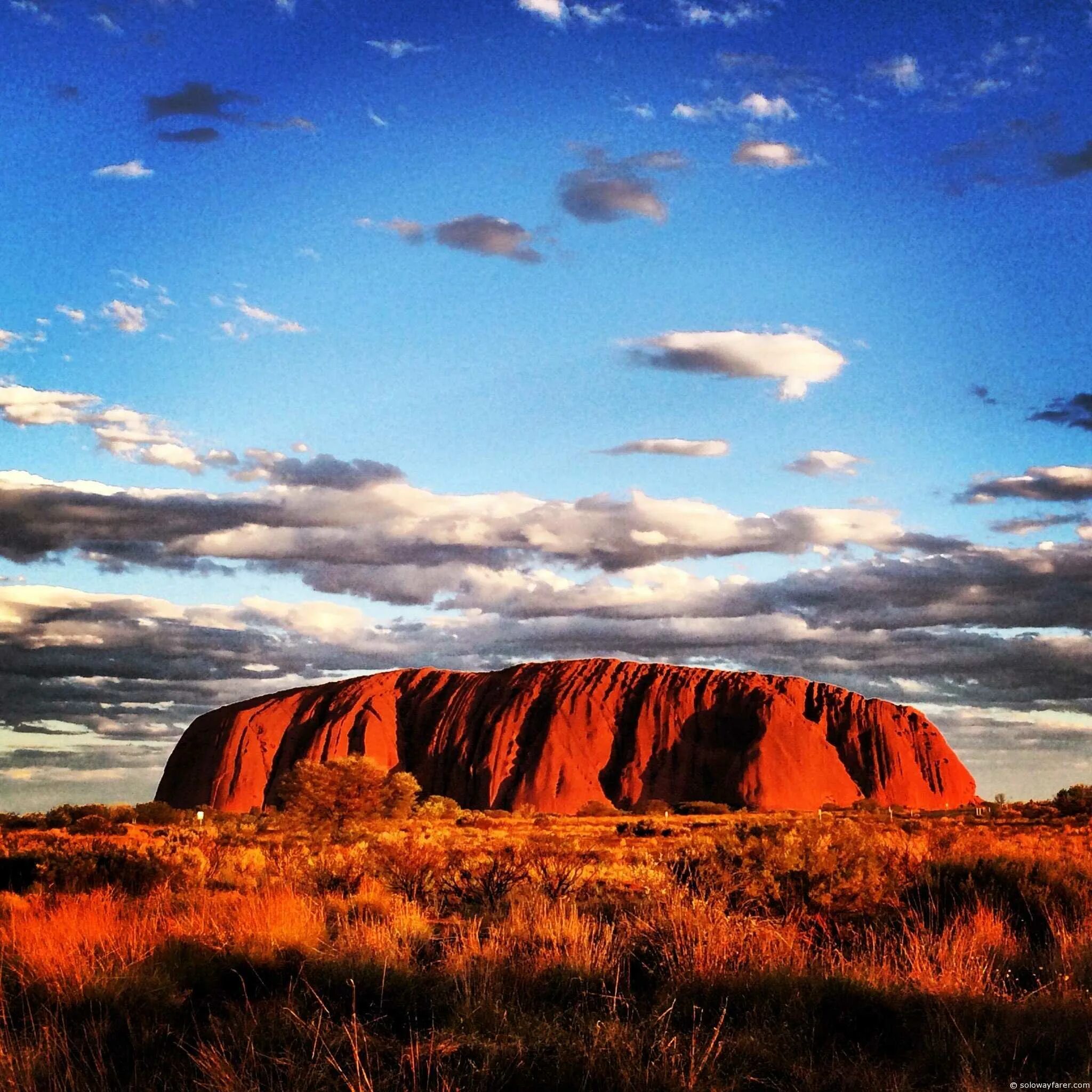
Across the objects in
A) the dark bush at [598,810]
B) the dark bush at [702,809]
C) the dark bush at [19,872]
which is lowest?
the dark bush at [598,810]

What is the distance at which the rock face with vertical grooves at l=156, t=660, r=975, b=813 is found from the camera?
82.6 metres

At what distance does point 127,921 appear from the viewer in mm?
9719

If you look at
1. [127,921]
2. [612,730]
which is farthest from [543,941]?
[612,730]

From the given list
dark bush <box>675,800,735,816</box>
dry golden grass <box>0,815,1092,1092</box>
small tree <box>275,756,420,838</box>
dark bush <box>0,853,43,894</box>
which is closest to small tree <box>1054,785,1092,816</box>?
dark bush <box>675,800,735,816</box>

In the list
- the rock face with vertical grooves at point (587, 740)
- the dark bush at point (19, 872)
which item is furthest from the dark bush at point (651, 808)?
the dark bush at point (19, 872)

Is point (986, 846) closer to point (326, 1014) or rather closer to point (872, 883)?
point (872, 883)

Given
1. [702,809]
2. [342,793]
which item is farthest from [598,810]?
[342,793]

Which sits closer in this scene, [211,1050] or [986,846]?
[211,1050]

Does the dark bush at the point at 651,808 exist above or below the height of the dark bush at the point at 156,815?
below

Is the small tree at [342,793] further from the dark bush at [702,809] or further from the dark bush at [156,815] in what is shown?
the dark bush at [702,809]

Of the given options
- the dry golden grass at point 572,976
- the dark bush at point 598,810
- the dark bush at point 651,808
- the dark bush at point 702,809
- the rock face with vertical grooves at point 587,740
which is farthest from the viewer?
the rock face with vertical grooves at point 587,740

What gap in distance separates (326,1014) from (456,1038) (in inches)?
46.6

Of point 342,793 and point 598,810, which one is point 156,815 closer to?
point 342,793

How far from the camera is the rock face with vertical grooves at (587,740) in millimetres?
82562
